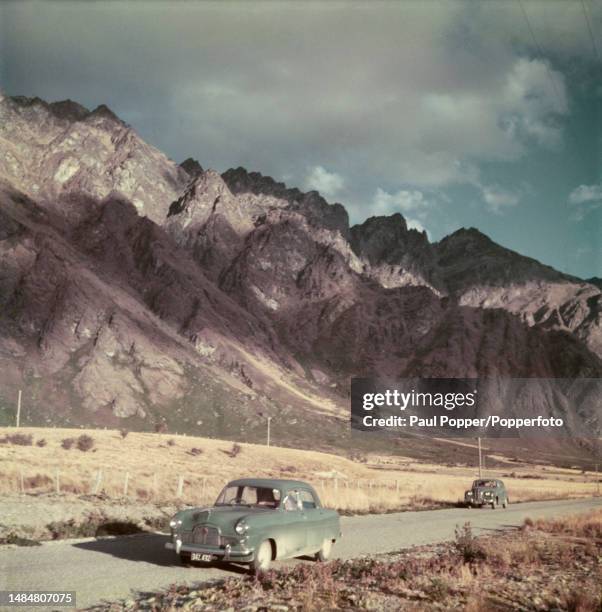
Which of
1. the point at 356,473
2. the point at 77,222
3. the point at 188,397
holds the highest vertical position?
the point at 77,222

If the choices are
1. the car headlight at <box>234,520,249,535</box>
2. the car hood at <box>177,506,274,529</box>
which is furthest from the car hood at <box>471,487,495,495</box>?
the car headlight at <box>234,520,249,535</box>

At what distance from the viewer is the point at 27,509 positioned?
20703mm

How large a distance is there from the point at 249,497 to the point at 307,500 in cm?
138

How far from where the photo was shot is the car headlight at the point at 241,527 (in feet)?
40.4

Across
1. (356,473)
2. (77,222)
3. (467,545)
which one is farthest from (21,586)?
(77,222)

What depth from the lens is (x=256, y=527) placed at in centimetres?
1257

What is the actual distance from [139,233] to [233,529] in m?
191

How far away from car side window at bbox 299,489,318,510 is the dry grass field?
12710 mm

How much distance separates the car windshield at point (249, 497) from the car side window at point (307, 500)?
0.81 m

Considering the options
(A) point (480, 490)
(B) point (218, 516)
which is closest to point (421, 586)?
(B) point (218, 516)

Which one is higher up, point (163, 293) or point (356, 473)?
point (163, 293)

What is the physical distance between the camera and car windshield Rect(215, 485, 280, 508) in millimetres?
13953

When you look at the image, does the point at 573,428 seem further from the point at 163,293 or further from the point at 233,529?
the point at 233,529

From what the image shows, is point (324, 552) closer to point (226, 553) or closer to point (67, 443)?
point (226, 553)
